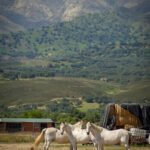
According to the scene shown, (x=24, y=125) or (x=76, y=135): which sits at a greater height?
(x=76, y=135)

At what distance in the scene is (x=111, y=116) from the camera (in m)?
43.3

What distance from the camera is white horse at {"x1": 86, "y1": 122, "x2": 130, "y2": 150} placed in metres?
27.0

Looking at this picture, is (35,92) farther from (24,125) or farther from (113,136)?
(113,136)

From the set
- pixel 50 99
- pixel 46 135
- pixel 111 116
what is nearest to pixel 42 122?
pixel 111 116

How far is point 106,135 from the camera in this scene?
1085 inches

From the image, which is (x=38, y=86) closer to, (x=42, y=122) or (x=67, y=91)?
(x=67, y=91)

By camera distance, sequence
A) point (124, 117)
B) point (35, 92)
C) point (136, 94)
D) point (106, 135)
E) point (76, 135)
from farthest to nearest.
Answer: point (35, 92) → point (136, 94) → point (124, 117) → point (76, 135) → point (106, 135)

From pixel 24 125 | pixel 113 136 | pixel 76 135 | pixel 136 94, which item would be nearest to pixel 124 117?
pixel 76 135

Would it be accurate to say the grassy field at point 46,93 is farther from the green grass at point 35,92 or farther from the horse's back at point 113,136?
the horse's back at point 113,136

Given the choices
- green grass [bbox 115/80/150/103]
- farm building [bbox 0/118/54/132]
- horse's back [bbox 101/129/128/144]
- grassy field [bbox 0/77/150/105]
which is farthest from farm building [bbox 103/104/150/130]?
grassy field [bbox 0/77/150/105]

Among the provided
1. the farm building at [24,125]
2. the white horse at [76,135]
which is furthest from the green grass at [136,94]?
the white horse at [76,135]

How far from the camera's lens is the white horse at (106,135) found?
2700 centimetres

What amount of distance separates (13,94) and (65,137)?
157m

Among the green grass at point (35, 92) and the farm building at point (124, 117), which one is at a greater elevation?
the farm building at point (124, 117)
